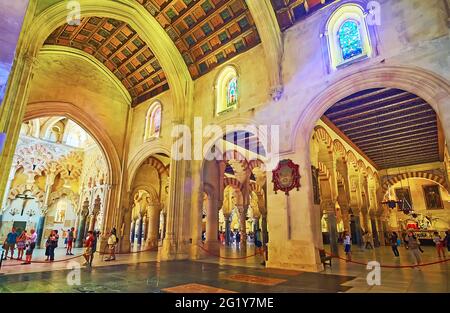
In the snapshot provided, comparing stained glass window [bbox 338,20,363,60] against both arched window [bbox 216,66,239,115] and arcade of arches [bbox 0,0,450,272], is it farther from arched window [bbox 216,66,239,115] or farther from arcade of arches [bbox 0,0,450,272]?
arched window [bbox 216,66,239,115]

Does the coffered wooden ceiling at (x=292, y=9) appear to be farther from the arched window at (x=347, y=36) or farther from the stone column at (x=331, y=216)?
the stone column at (x=331, y=216)

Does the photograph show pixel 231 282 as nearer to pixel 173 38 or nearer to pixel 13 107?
pixel 13 107

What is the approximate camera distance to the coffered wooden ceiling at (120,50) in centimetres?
1260

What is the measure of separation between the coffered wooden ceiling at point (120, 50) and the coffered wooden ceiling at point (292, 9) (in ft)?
22.9

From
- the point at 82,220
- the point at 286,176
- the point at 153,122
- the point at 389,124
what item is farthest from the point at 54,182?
the point at 389,124

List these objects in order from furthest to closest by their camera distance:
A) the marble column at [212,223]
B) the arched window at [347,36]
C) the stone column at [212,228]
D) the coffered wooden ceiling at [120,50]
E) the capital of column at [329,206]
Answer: the marble column at [212,223]
the stone column at [212,228]
the coffered wooden ceiling at [120,50]
the capital of column at [329,206]
the arched window at [347,36]

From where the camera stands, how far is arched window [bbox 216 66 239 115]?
38.7 feet

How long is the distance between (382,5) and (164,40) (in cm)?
903

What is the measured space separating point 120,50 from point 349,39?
1131 cm

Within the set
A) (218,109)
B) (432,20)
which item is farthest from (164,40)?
(432,20)

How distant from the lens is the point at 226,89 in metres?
12.4

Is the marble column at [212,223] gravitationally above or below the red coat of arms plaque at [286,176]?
below

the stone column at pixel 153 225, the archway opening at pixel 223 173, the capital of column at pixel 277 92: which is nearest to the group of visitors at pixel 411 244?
the archway opening at pixel 223 173

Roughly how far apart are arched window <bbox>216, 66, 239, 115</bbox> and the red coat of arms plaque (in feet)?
13.4
